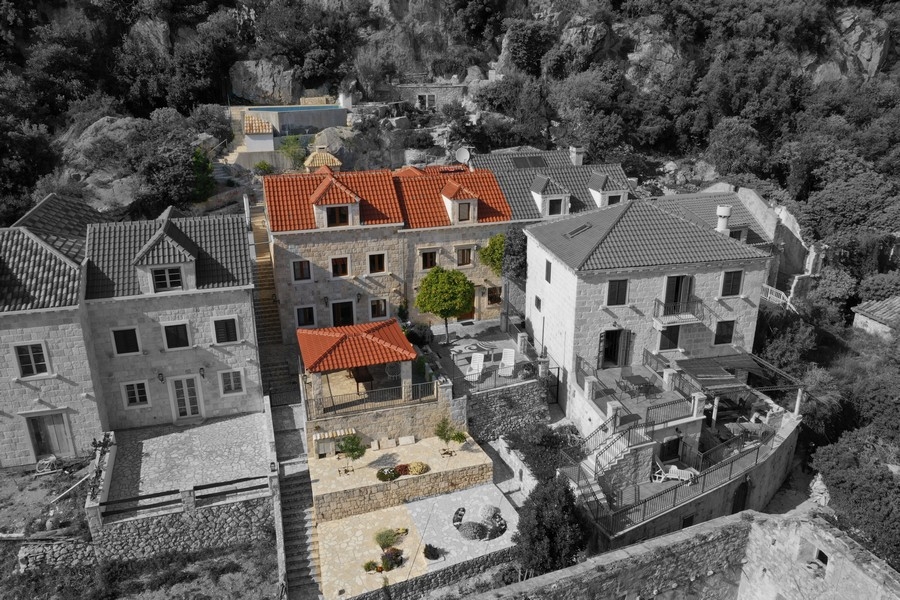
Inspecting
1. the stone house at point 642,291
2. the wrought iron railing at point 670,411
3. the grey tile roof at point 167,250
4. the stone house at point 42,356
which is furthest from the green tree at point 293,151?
the wrought iron railing at point 670,411

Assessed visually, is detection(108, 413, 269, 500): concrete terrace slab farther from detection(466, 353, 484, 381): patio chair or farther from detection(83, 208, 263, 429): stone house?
detection(466, 353, 484, 381): patio chair

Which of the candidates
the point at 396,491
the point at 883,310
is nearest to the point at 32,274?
the point at 396,491

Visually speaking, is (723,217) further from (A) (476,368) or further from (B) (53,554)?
(B) (53,554)

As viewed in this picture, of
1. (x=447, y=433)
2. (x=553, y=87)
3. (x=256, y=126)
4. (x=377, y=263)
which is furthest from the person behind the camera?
(x=553, y=87)

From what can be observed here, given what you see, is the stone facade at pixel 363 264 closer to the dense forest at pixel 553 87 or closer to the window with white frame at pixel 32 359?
the window with white frame at pixel 32 359

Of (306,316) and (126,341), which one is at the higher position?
(126,341)

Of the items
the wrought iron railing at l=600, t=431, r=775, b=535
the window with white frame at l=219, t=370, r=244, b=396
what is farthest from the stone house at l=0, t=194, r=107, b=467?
the wrought iron railing at l=600, t=431, r=775, b=535
